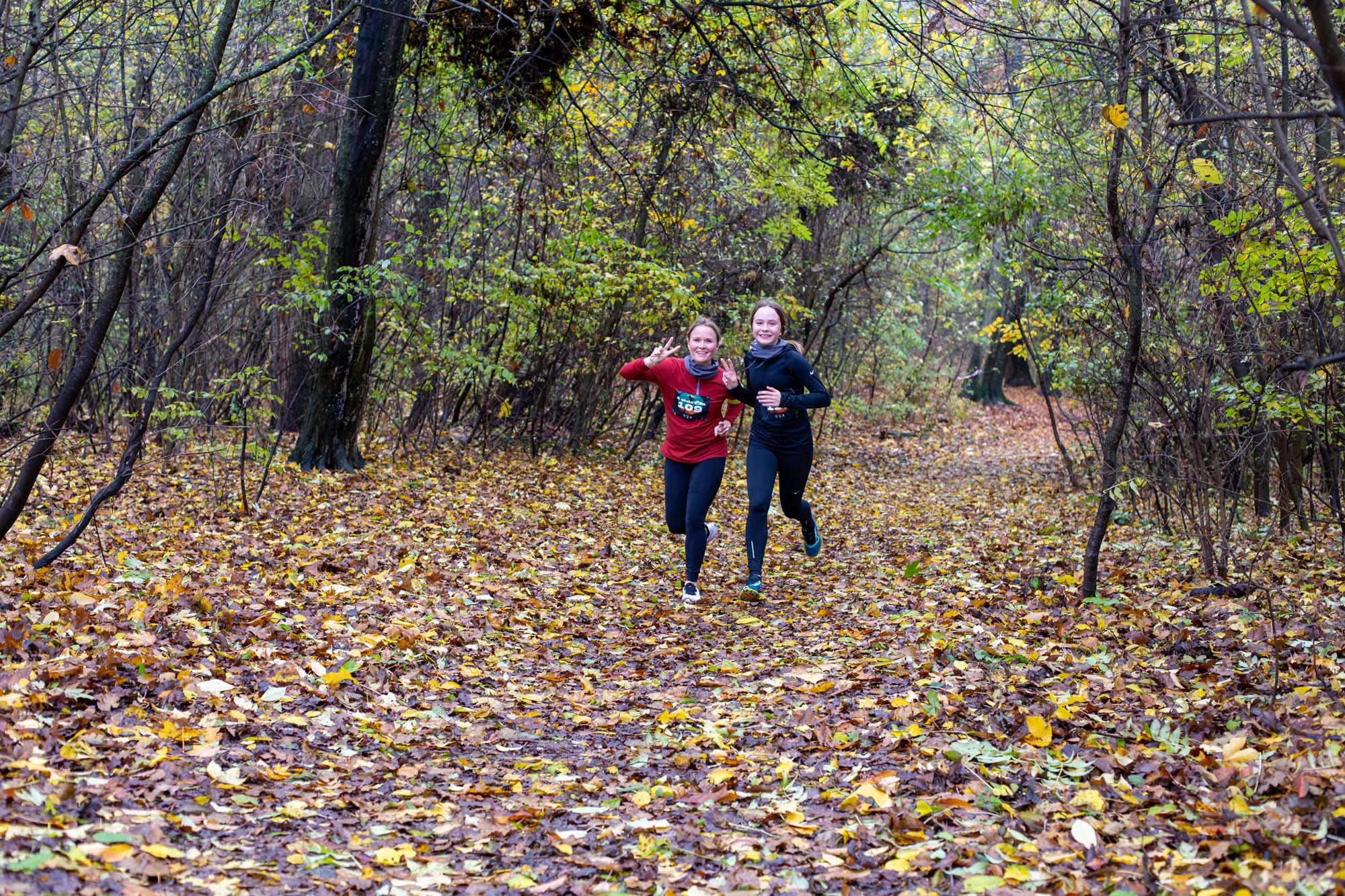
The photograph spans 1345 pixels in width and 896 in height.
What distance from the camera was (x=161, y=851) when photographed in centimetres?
295

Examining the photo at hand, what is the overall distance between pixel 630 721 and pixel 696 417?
2853 mm

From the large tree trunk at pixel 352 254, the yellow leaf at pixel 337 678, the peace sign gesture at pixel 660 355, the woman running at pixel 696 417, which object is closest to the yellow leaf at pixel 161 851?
the yellow leaf at pixel 337 678

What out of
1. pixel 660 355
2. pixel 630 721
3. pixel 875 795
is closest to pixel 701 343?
pixel 660 355

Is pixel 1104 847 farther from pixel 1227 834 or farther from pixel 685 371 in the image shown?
pixel 685 371

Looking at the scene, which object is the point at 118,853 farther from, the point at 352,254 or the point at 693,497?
the point at 352,254

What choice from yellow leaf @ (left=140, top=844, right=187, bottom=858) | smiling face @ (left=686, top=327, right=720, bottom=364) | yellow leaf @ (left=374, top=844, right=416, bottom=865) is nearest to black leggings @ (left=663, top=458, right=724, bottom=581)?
smiling face @ (left=686, top=327, right=720, bottom=364)

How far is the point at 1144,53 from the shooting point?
6395 millimetres

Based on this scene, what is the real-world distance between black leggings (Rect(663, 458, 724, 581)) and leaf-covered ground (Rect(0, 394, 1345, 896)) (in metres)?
0.41

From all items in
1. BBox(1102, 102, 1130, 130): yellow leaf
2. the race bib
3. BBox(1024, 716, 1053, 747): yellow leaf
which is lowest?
BBox(1024, 716, 1053, 747): yellow leaf

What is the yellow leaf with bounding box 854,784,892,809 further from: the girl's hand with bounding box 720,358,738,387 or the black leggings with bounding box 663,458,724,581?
the girl's hand with bounding box 720,358,738,387

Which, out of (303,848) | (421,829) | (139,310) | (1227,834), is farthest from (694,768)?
(139,310)

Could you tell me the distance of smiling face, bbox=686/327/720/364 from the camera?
7.06 meters

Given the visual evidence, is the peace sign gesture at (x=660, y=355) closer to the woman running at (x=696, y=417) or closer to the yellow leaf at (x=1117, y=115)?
the woman running at (x=696, y=417)

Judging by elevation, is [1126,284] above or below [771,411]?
above
